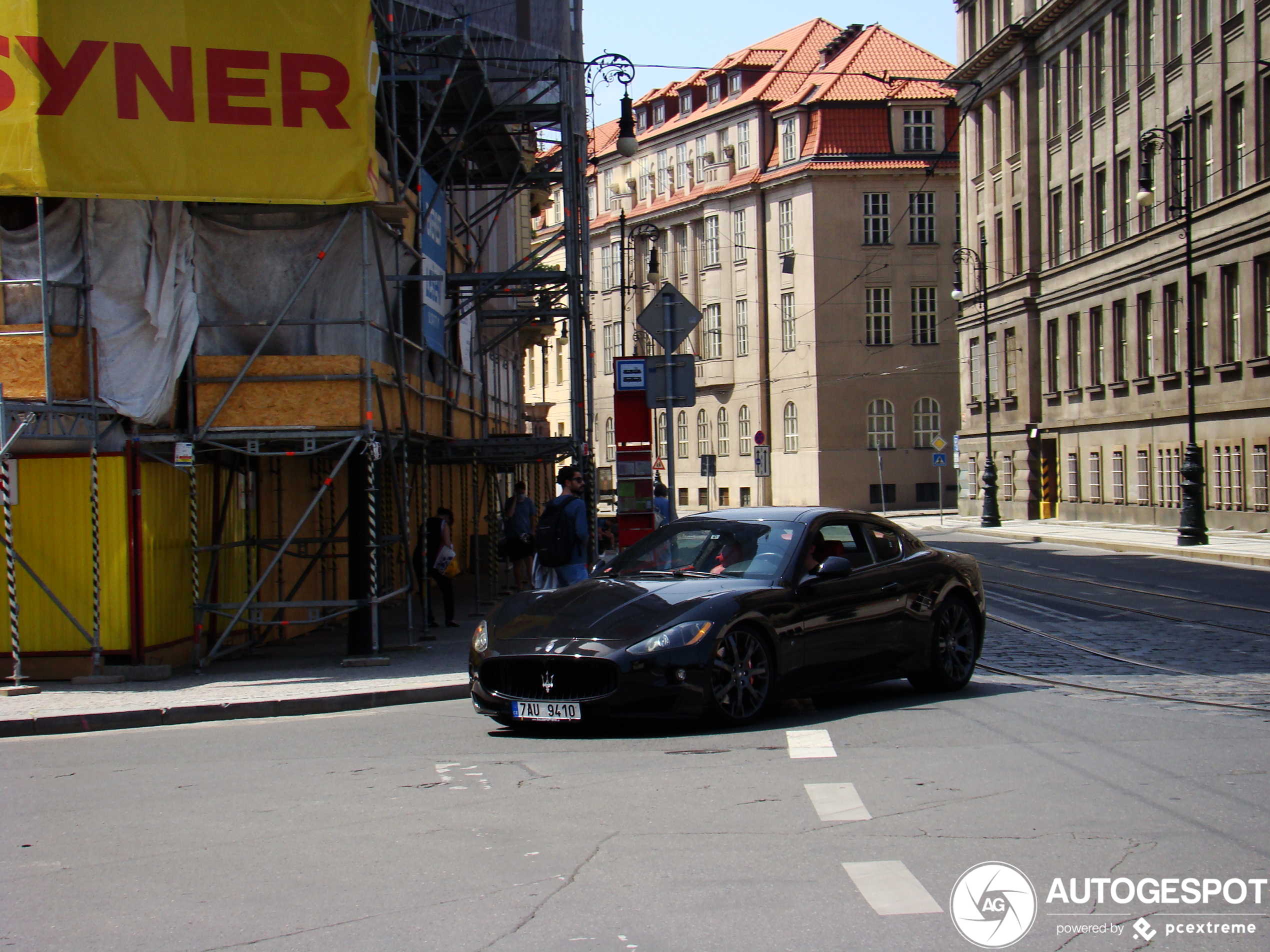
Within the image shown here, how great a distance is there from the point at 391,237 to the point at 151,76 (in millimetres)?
3741

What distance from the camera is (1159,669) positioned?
1182 centimetres

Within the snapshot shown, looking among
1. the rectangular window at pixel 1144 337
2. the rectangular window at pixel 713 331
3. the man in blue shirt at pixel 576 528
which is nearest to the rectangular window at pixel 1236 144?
the rectangular window at pixel 1144 337

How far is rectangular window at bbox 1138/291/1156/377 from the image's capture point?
43.4 meters

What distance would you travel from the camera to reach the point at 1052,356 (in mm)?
51094

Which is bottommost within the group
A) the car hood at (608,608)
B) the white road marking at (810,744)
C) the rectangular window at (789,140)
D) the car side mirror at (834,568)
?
the white road marking at (810,744)

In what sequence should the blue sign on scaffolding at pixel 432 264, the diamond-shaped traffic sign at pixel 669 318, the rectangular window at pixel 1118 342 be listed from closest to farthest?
1. the diamond-shaped traffic sign at pixel 669 318
2. the blue sign on scaffolding at pixel 432 264
3. the rectangular window at pixel 1118 342

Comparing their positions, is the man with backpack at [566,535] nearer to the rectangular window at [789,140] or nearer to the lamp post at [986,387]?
the lamp post at [986,387]

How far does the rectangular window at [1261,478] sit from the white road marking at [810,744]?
99.0 feet

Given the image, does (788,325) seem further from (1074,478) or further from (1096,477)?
(1096,477)

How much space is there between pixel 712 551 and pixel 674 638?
1451mm

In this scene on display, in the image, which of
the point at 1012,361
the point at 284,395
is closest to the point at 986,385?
the point at 1012,361

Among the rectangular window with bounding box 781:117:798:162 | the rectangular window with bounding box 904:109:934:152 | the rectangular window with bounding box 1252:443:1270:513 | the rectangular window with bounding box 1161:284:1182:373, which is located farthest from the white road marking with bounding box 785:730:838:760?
the rectangular window with bounding box 904:109:934:152

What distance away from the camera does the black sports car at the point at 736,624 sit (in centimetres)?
869

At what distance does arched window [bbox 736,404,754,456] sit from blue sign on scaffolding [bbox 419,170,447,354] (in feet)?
174
